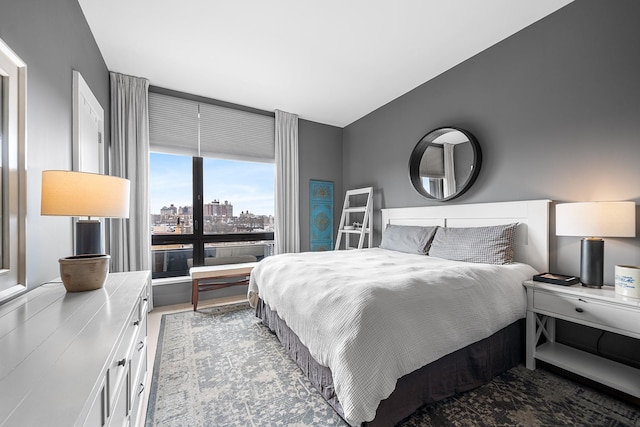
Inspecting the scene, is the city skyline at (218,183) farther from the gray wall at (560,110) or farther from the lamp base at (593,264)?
the lamp base at (593,264)

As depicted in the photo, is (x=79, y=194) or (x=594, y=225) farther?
(x=594, y=225)

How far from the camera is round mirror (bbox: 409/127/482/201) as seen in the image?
277 cm

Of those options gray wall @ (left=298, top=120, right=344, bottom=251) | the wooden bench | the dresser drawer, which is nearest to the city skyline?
gray wall @ (left=298, top=120, right=344, bottom=251)

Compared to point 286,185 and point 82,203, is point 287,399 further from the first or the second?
point 286,185

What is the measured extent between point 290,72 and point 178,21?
45.9 inches

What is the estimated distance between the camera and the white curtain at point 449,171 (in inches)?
117

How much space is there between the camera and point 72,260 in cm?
129

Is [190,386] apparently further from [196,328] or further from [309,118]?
[309,118]

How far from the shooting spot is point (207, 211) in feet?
12.4

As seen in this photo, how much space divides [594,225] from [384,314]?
149cm

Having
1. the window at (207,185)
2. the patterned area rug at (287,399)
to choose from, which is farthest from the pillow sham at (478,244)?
the window at (207,185)

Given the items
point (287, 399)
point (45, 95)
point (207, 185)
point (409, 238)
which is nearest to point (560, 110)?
point (409, 238)

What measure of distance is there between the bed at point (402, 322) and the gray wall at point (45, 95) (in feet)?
4.59

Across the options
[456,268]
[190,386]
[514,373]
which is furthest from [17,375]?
[514,373]
